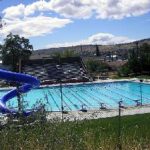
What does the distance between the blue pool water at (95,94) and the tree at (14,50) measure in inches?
715

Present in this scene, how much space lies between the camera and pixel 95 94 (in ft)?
104

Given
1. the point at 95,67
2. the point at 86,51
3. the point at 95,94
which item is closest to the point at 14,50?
the point at 95,67

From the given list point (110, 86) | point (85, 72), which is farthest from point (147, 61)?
point (110, 86)

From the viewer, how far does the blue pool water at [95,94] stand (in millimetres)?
27016

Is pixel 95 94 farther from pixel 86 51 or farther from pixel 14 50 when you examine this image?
pixel 86 51

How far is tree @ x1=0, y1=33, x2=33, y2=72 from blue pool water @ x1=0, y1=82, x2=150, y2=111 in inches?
715

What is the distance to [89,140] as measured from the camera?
244 inches

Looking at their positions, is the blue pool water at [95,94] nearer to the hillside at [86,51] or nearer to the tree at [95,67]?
the tree at [95,67]

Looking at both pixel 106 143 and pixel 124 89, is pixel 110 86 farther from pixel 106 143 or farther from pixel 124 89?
pixel 106 143

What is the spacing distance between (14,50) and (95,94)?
2720cm

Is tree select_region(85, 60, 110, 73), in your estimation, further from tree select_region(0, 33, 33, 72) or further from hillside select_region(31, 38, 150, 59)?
hillside select_region(31, 38, 150, 59)

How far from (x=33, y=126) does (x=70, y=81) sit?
123 feet

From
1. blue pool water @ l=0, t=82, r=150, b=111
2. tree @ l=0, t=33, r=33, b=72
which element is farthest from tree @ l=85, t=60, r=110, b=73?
Answer: blue pool water @ l=0, t=82, r=150, b=111

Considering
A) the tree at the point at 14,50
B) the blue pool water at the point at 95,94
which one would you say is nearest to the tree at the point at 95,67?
the tree at the point at 14,50
